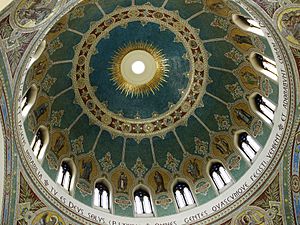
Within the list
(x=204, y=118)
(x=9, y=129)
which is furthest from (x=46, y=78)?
(x=204, y=118)

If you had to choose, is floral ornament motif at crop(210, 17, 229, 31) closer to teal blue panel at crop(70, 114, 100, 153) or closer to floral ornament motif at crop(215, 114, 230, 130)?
floral ornament motif at crop(215, 114, 230, 130)

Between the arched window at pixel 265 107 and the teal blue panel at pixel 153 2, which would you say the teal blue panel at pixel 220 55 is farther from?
the teal blue panel at pixel 153 2

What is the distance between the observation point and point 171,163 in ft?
65.9

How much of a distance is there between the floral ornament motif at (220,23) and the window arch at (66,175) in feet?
25.0

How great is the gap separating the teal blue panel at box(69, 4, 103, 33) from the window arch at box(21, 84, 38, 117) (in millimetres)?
2657

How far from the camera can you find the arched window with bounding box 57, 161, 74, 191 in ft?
56.9

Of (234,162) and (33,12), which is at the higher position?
(33,12)

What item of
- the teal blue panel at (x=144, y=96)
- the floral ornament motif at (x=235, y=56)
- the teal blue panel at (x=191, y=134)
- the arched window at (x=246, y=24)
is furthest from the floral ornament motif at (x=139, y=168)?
the arched window at (x=246, y=24)

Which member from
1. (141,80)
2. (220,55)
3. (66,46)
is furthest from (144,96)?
(66,46)

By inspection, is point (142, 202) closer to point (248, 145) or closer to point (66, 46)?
point (248, 145)

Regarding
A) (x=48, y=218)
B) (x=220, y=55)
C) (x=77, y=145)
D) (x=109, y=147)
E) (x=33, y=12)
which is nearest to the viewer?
(x=33, y=12)

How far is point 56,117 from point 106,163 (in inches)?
111

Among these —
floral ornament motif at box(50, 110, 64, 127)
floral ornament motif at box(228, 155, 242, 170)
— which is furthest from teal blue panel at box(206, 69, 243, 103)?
floral ornament motif at box(50, 110, 64, 127)

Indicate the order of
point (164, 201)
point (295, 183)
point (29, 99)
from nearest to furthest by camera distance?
point (295, 183) < point (29, 99) < point (164, 201)
